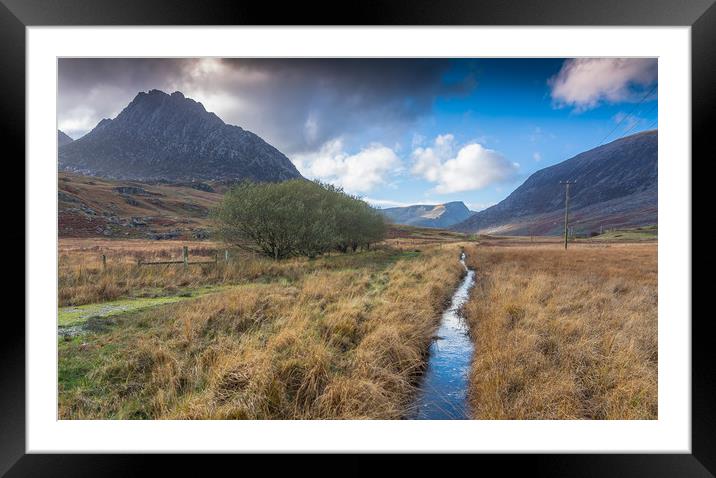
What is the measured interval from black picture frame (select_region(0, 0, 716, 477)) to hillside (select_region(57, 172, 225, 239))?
775 inches

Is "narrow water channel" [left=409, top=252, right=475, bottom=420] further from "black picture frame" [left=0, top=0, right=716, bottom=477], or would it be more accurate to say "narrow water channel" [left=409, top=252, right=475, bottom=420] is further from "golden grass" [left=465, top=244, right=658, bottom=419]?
"black picture frame" [left=0, top=0, right=716, bottom=477]

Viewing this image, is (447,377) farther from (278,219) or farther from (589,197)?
(589,197)

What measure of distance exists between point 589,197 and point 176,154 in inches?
4836

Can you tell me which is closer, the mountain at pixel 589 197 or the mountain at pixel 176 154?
the mountain at pixel 589 197

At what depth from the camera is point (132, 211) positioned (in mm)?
43750

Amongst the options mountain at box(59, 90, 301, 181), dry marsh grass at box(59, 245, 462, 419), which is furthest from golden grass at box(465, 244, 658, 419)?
mountain at box(59, 90, 301, 181)

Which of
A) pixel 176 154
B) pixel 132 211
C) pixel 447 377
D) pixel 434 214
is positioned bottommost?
pixel 447 377

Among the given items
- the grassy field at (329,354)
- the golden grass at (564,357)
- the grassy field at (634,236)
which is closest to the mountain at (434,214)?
the grassy field at (634,236)

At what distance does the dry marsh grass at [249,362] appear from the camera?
108 inches

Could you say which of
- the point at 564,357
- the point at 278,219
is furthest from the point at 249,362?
the point at 278,219

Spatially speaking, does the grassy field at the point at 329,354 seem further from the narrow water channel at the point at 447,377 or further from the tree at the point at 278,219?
the tree at the point at 278,219
